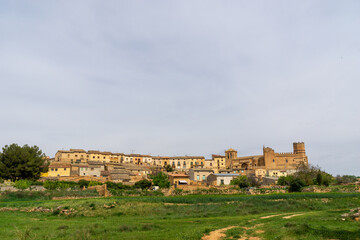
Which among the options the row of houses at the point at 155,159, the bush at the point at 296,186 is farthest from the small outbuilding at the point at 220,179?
the row of houses at the point at 155,159

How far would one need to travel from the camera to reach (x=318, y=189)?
53.0 meters

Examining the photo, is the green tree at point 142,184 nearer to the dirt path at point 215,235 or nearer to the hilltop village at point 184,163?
the hilltop village at point 184,163

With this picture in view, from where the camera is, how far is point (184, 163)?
116 m

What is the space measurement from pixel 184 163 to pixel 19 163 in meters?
68.4

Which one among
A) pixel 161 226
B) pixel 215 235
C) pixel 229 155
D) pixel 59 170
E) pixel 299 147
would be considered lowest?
pixel 161 226

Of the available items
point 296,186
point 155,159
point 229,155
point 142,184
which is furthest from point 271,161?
point 142,184

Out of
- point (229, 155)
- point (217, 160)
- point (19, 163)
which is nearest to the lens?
point (19, 163)

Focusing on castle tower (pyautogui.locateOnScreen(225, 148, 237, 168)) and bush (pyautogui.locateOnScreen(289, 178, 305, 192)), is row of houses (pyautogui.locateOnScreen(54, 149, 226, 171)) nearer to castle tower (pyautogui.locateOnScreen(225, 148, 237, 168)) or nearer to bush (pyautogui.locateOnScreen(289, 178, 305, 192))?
castle tower (pyautogui.locateOnScreen(225, 148, 237, 168))

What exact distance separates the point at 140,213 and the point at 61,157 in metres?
81.3

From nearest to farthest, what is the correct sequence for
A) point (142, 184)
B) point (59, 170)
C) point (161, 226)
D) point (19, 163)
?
point (161, 226) < point (19, 163) < point (142, 184) < point (59, 170)

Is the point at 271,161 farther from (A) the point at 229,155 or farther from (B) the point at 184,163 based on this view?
(B) the point at 184,163

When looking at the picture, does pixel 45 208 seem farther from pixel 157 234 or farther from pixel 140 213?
pixel 157 234

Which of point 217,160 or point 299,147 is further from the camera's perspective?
point 217,160

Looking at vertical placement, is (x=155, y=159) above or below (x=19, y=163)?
above
